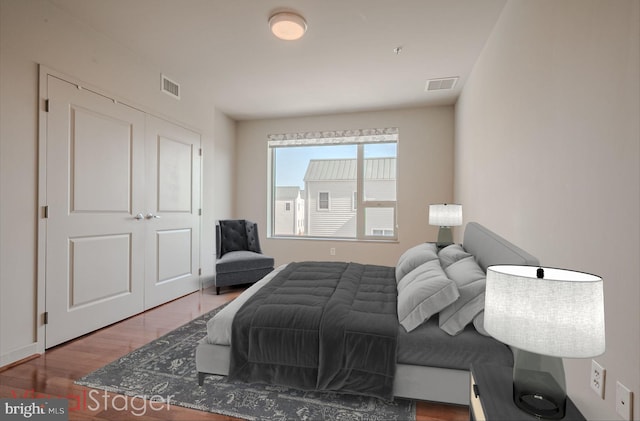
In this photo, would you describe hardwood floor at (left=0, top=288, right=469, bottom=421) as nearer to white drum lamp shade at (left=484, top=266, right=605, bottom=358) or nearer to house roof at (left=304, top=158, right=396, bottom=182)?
white drum lamp shade at (left=484, top=266, right=605, bottom=358)

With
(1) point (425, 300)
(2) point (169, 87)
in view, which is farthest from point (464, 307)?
(2) point (169, 87)

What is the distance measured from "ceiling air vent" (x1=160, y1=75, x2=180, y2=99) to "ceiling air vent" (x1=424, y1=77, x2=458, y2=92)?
3.05m

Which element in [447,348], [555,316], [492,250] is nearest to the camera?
[555,316]

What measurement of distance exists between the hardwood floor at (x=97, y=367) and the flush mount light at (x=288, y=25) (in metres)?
2.76

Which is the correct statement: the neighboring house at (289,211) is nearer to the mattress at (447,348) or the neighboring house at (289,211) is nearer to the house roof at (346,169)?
the house roof at (346,169)

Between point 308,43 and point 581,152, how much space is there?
242cm

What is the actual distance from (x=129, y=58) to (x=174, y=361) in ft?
9.53

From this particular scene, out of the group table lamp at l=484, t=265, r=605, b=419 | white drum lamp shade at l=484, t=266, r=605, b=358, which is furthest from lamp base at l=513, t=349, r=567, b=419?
white drum lamp shade at l=484, t=266, r=605, b=358

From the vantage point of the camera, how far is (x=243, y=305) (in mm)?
2035

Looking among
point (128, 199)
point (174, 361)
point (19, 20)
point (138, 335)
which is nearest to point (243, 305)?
point (174, 361)

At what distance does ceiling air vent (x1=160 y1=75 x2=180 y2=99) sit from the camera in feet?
11.8

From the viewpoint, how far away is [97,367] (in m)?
2.17

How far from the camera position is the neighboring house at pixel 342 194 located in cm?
508

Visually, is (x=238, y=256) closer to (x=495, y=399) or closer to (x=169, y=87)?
(x=169, y=87)
